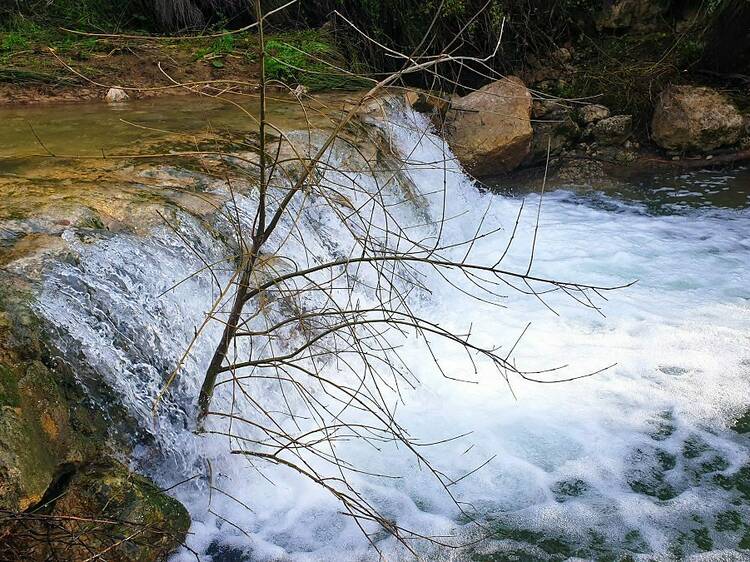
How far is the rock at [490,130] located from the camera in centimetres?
574

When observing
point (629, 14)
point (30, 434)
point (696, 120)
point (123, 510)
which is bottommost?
point (123, 510)

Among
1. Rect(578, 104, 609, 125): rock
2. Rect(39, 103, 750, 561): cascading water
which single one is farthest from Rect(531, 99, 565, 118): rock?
Rect(39, 103, 750, 561): cascading water

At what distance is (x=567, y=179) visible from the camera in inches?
243

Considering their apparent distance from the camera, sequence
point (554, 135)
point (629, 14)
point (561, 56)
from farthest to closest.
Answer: point (629, 14) < point (561, 56) < point (554, 135)

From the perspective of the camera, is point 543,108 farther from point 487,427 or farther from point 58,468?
point 58,468

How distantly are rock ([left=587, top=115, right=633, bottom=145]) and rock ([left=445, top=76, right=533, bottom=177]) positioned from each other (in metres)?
0.75

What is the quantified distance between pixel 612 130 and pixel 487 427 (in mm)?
3931

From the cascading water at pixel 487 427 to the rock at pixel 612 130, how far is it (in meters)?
2.55

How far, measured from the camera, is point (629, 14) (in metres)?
7.07

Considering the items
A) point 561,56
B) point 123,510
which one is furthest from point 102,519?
point 561,56

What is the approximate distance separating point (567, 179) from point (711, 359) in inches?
112

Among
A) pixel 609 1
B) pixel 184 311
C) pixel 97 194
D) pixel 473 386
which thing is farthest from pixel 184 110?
pixel 609 1

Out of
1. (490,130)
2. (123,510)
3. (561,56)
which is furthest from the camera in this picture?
(561,56)

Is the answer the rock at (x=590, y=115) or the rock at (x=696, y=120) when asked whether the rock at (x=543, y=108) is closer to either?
the rock at (x=590, y=115)
